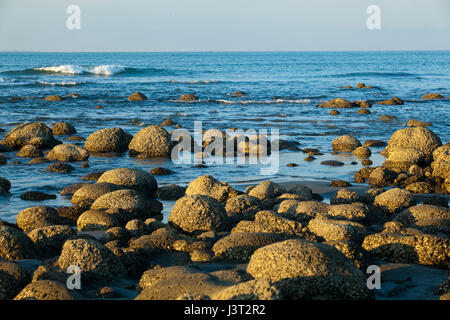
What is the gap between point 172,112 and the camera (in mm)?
30078

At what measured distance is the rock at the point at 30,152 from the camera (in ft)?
56.6

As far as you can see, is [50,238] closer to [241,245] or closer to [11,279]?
[11,279]

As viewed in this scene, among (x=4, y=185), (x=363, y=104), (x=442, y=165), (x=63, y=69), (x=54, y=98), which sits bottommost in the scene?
(x=4, y=185)

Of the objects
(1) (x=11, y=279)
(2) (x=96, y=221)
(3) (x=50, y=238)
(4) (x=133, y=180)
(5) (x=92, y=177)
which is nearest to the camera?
(1) (x=11, y=279)

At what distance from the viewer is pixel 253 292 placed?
18.6 ft

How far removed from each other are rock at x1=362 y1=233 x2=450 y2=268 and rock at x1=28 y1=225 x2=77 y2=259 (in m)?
4.80

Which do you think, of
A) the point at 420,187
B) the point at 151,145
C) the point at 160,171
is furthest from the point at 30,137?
the point at 420,187

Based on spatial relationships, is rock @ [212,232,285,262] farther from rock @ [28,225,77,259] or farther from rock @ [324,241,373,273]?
rock @ [28,225,77,259]

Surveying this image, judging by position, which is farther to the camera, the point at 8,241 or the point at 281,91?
the point at 281,91

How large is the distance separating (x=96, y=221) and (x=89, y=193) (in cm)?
191

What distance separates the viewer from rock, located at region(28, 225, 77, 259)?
8633 millimetres

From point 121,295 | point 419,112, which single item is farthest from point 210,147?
point 419,112

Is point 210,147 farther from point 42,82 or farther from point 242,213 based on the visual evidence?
point 42,82
